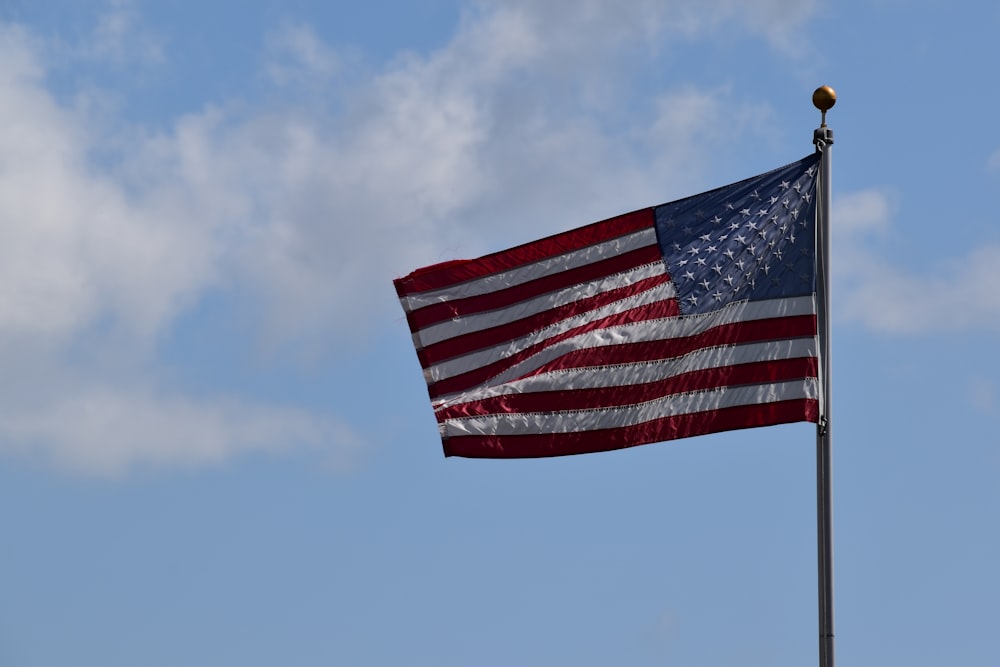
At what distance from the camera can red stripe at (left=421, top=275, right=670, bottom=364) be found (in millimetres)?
23422

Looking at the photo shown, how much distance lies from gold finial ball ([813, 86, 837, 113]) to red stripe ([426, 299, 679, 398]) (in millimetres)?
3258

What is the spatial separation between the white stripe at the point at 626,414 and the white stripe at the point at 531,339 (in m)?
0.86

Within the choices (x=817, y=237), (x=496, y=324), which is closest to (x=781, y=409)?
(x=817, y=237)

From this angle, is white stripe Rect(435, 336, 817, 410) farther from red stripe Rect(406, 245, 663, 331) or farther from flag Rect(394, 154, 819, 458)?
red stripe Rect(406, 245, 663, 331)

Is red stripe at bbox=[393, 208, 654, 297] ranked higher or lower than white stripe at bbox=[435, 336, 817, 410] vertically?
higher

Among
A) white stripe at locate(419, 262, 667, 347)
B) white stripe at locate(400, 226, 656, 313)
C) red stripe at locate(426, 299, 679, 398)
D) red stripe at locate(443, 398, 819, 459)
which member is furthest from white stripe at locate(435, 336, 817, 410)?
white stripe at locate(400, 226, 656, 313)

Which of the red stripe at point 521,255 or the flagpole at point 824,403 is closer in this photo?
the flagpole at point 824,403

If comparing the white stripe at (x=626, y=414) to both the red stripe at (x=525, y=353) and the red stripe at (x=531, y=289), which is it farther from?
the red stripe at (x=531, y=289)

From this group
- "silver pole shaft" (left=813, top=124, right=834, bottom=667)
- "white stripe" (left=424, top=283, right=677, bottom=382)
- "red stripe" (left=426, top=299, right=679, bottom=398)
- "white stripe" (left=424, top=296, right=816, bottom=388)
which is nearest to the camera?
"silver pole shaft" (left=813, top=124, right=834, bottom=667)

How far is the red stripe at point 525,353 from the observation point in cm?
2317

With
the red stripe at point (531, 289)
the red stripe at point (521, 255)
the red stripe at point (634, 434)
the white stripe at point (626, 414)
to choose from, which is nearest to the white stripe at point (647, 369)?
the white stripe at point (626, 414)

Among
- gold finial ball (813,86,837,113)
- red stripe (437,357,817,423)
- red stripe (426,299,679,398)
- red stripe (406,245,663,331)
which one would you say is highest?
gold finial ball (813,86,837,113)

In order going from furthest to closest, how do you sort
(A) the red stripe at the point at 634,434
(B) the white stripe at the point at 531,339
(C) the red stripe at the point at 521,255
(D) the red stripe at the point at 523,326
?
(C) the red stripe at the point at 521,255
(D) the red stripe at the point at 523,326
(B) the white stripe at the point at 531,339
(A) the red stripe at the point at 634,434

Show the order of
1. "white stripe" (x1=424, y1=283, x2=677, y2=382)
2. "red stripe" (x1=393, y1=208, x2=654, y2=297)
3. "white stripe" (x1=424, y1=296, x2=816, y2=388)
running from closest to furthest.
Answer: "white stripe" (x1=424, y1=296, x2=816, y2=388), "white stripe" (x1=424, y1=283, x2=677, y2=382), "red stripe" (x1=393, y1=208, x2=654, y2=297)
